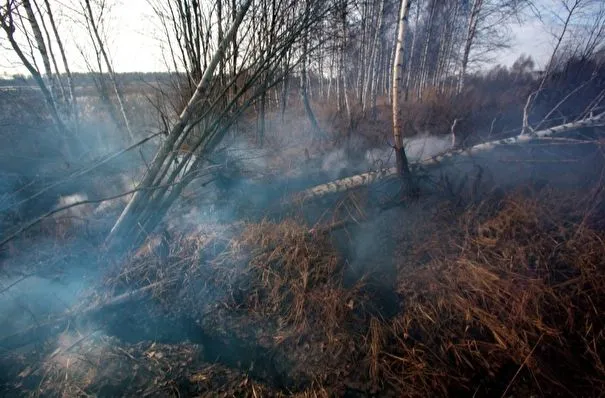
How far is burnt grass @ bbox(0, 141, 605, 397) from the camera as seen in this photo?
2.74 m

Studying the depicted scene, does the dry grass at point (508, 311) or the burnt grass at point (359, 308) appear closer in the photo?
Result: the dry grass at point (508, 311)

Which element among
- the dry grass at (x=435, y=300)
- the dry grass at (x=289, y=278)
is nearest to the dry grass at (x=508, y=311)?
the dry grass at (x=435, y=300)

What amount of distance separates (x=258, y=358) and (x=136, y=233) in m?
2.86

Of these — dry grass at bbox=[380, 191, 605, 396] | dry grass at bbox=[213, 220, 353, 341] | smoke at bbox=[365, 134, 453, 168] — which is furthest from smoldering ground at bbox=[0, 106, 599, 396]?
smoke at bbox=[365, 134, 453, 168]

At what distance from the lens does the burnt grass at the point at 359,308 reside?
2.74 metres

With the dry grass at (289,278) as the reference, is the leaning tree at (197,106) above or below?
above

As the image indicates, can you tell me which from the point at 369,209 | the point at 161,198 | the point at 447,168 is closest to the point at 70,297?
the point at 161,198

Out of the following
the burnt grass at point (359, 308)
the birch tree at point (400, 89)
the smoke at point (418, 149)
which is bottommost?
the burnt grass at point (359, 308)

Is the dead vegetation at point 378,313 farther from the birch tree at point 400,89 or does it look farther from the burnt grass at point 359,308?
the birch tree at point 400,89

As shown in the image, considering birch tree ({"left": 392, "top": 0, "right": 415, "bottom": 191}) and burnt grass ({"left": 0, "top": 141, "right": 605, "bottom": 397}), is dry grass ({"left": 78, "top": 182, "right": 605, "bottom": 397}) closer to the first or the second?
burnt grass ({"left": 0, "top": 141, "right": 605, "bottom": 397})

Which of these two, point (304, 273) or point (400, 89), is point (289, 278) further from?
point (400, 89)

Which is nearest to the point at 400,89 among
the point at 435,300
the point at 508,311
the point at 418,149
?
the point at 418,149

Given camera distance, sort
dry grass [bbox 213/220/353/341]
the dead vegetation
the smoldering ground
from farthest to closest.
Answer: dry grass [bbox 213/220/353/341] → the smoldering ground → the dead vegetation

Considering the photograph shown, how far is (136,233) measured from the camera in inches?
174
